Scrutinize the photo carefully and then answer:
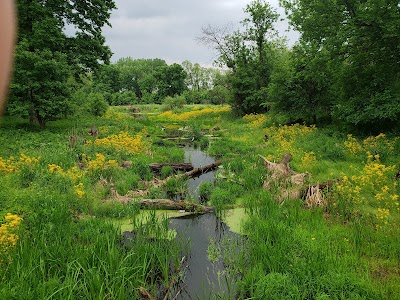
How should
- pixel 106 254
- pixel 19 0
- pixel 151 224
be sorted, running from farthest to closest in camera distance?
pixel 19 0 → pixel 151 224 → pixel 106 254

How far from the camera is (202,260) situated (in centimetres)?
623

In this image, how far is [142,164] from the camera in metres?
12.0

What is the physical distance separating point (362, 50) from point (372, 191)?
9095 mm

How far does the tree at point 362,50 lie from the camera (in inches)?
501

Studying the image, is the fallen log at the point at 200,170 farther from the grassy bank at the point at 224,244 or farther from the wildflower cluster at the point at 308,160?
the wildflower cluster at the point at 308,160

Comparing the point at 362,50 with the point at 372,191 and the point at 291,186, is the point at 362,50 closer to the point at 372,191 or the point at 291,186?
the point at 372,191

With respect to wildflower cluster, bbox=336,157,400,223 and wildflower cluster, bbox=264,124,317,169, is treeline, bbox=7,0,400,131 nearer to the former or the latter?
wildflower cluster, bbox=264,124,317,169

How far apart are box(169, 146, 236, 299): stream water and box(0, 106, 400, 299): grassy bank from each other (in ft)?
0.96

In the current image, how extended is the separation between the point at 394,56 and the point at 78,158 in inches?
568

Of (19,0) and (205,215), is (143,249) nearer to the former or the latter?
(205,215)

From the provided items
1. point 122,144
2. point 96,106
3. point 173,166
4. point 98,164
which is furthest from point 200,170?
point 96,106

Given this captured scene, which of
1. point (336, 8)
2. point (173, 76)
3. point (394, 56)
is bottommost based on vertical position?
point (394, 56)

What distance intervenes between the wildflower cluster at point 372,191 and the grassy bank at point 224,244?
0.04m

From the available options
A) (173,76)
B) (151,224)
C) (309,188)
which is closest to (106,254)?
(151,224)
